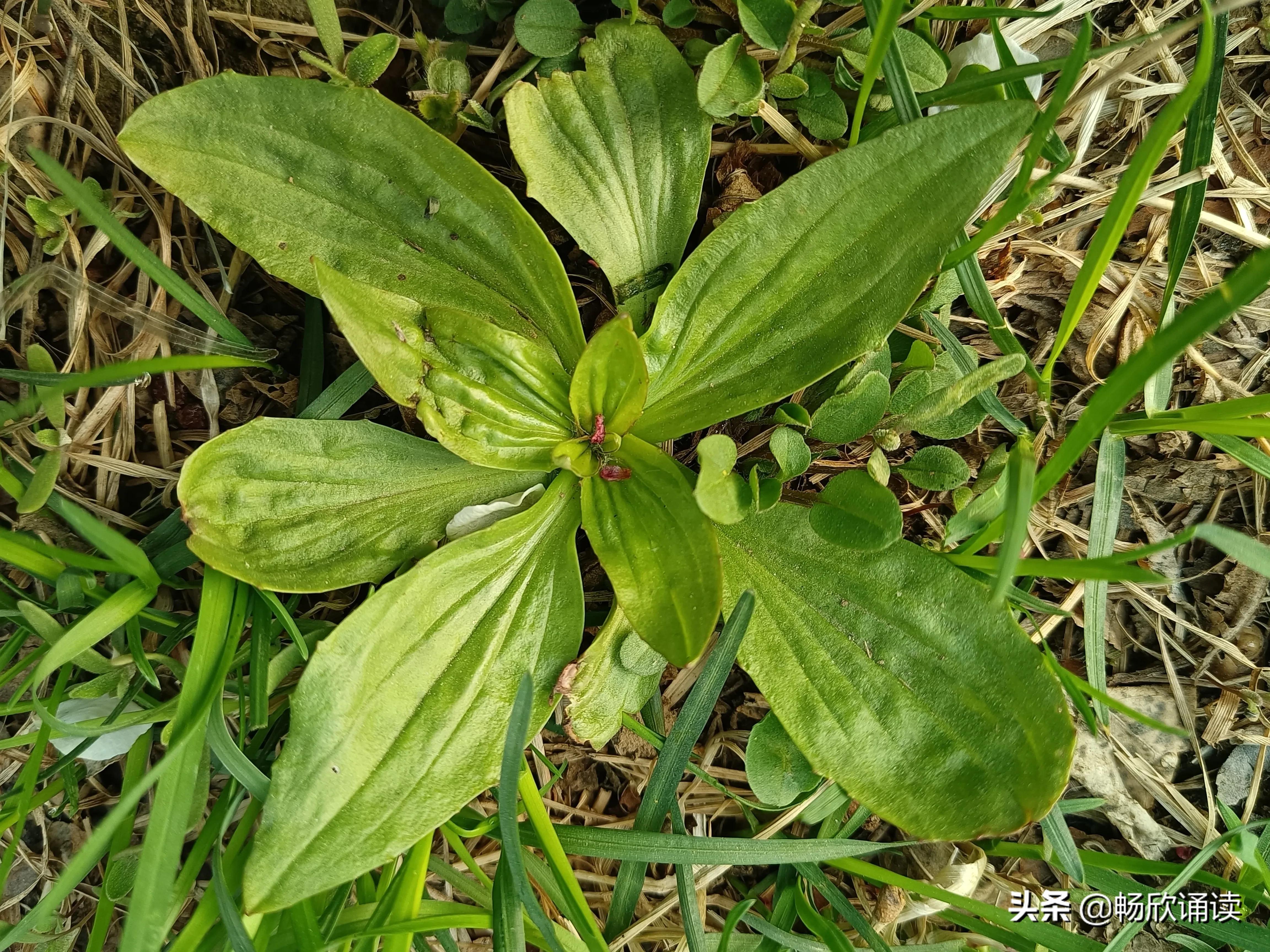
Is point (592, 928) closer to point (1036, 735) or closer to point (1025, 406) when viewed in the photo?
point (1036, 735)

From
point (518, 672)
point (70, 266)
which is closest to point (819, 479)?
point (518, 672)

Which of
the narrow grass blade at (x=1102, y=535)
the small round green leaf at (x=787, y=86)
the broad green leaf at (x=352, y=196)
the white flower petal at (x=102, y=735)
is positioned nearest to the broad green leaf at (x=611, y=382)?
the broad green leaf at (x=352, y=196)

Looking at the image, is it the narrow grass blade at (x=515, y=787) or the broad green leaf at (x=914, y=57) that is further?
the broad green leaf at (x=914, y=57)

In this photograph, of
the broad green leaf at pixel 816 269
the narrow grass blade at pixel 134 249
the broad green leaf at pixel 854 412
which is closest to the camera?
the narrow grass blade at pixel 134 249

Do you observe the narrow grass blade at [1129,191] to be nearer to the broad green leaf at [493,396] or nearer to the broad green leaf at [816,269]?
the broad green leaf at [816,269]

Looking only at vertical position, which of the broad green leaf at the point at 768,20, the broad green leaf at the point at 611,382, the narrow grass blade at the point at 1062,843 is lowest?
the narrow grass blade at the point at 1062,843

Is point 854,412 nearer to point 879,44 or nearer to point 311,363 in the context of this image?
point 879,44

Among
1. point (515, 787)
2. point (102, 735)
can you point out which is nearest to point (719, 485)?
point (515, 787)

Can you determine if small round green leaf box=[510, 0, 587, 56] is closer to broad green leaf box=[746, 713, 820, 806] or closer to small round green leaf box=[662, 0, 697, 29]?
small round green leaf box=[662, 0, 697, 29]
